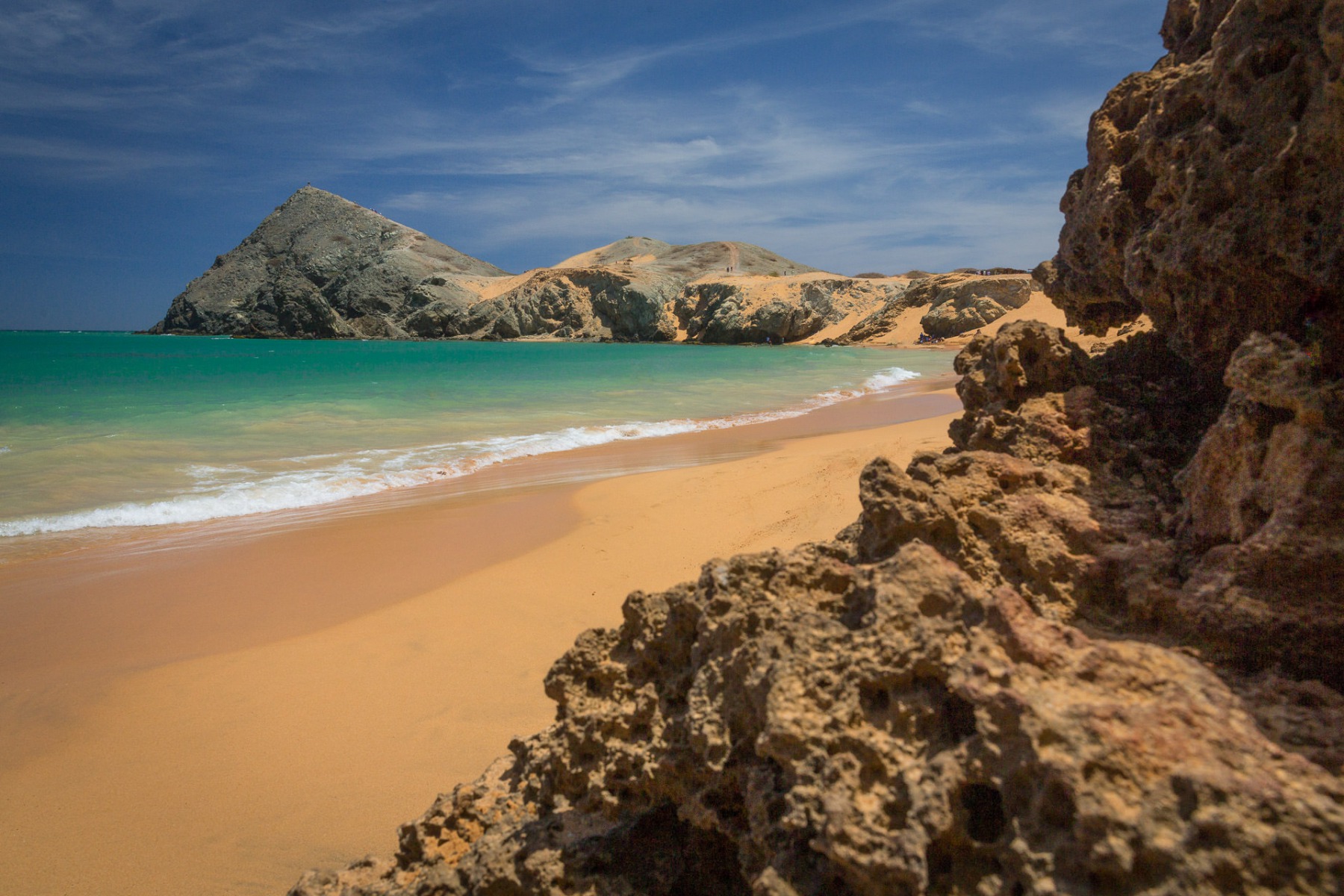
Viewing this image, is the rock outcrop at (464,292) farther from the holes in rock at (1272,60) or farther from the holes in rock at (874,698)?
the holes in rock at (874,698)

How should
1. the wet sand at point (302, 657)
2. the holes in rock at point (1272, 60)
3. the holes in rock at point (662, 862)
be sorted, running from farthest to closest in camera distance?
the wet sand at point (302, 657) < the holes in rock at point (1272, 60) < the holes in rock at point (662, 862)

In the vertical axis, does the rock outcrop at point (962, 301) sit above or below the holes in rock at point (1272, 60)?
above

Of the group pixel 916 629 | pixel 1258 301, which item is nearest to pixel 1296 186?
pixel 1258 301

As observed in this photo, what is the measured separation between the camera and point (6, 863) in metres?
2.43

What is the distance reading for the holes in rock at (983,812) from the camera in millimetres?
1293

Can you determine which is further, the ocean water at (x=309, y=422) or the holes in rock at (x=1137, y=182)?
the ocean water at (x=309, y=422)

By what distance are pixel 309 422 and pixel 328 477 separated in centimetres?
505

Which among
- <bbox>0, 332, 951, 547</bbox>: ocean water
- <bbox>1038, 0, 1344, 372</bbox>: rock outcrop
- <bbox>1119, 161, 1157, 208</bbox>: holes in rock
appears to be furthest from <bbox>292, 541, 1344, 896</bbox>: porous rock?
<bbox>0, 332, 951, 547</bbox>: ocean water

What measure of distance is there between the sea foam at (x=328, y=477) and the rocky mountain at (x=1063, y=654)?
5752 mm

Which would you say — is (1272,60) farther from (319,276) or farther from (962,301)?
(319,276)

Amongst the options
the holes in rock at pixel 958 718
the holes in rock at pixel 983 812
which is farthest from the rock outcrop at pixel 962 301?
the holes in rock at pixel 983 812

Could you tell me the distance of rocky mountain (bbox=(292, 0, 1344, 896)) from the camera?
1.19 metres

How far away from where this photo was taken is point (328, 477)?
26.1ft

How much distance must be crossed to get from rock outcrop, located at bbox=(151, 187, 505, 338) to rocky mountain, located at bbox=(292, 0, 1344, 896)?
71.8 m
